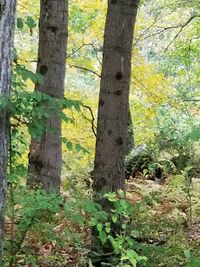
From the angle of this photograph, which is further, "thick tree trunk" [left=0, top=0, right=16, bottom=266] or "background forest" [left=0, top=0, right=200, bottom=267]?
"background forest" [left=0, top=0, right=200, bottom=267]

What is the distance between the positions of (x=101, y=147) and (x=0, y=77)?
1.99 m

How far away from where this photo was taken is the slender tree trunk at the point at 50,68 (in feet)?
19.9

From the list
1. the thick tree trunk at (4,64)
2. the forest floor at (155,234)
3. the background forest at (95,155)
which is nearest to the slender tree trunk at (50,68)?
the background forest at (95,155)

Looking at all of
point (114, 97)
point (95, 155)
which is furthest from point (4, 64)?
point (95, 155)

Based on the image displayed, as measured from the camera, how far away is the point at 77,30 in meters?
9.99

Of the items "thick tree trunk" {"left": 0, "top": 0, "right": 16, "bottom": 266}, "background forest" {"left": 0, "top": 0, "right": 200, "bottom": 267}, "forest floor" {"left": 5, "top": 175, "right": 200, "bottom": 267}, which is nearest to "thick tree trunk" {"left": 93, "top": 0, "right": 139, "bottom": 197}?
"background forest" {"left": 0, "top": 0, "right": 200, "bottom": 267}

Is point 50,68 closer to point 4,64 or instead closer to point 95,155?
point 95,155

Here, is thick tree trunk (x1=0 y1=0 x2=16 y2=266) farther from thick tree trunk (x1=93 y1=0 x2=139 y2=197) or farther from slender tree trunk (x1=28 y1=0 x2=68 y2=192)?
slender tree trunk (x1=28 y1=0 x2=68 y2=192)

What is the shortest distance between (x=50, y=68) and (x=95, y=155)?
1500 mm

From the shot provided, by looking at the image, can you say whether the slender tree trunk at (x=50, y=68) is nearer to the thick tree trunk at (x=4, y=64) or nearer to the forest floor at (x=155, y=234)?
the forest floor at (x=155, y=234)

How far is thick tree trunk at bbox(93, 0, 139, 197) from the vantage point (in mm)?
5051

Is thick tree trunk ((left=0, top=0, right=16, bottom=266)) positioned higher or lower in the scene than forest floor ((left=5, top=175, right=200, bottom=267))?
higher

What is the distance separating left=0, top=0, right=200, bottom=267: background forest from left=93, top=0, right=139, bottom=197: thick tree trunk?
10mm

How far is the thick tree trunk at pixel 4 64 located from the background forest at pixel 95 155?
0.01 metres
